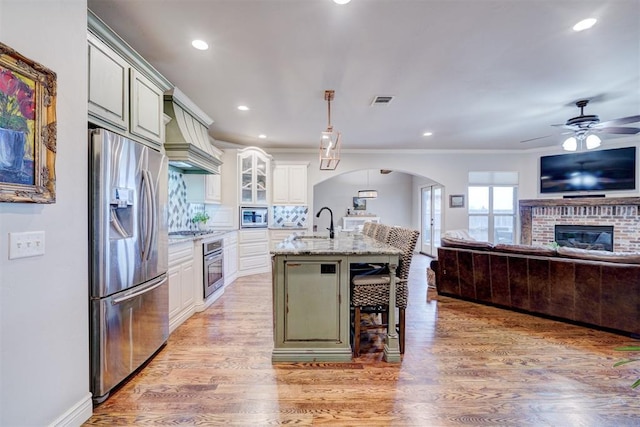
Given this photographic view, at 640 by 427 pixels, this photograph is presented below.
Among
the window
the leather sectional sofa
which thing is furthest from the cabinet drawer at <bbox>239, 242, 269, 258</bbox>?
the window

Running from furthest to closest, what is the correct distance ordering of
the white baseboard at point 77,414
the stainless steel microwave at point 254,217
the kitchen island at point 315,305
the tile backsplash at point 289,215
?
the tile backsplash at point 289,215 → the stainless steel microwave at point 254,217 → the kitchen island at point 315,305 → the white baseboard at point 77,414

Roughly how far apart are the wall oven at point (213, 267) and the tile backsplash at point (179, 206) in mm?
687

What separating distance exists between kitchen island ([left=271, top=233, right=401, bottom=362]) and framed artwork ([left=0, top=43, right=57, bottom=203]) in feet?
4.86

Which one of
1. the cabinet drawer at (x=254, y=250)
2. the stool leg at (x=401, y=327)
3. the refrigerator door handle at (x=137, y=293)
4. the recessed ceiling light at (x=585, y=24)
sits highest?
the recessed ceiling light at (x=585, y=24)

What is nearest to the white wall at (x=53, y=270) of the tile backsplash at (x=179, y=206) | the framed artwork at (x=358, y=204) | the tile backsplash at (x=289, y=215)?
the tile backsplash at (x=179, y=206)

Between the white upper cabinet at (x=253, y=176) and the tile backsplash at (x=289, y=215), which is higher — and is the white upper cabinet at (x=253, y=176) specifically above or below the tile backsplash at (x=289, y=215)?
above

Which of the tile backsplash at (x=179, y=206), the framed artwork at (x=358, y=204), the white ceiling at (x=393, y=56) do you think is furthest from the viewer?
the framed artwork at (x=358, y=204)

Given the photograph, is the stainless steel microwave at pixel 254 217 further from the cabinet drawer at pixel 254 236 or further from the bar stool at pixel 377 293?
the bar stool at pixel 377 293

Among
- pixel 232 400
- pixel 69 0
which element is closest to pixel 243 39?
pixel 69 0

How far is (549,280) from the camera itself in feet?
10.8

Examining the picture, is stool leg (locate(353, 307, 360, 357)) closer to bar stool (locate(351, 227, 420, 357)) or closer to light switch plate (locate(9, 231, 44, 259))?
bar stool (locate(351, 227, 420, 357))

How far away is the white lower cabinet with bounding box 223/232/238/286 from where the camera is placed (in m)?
4.71

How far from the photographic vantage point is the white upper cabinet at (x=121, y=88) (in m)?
2.00

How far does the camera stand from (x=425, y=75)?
3.04 m
